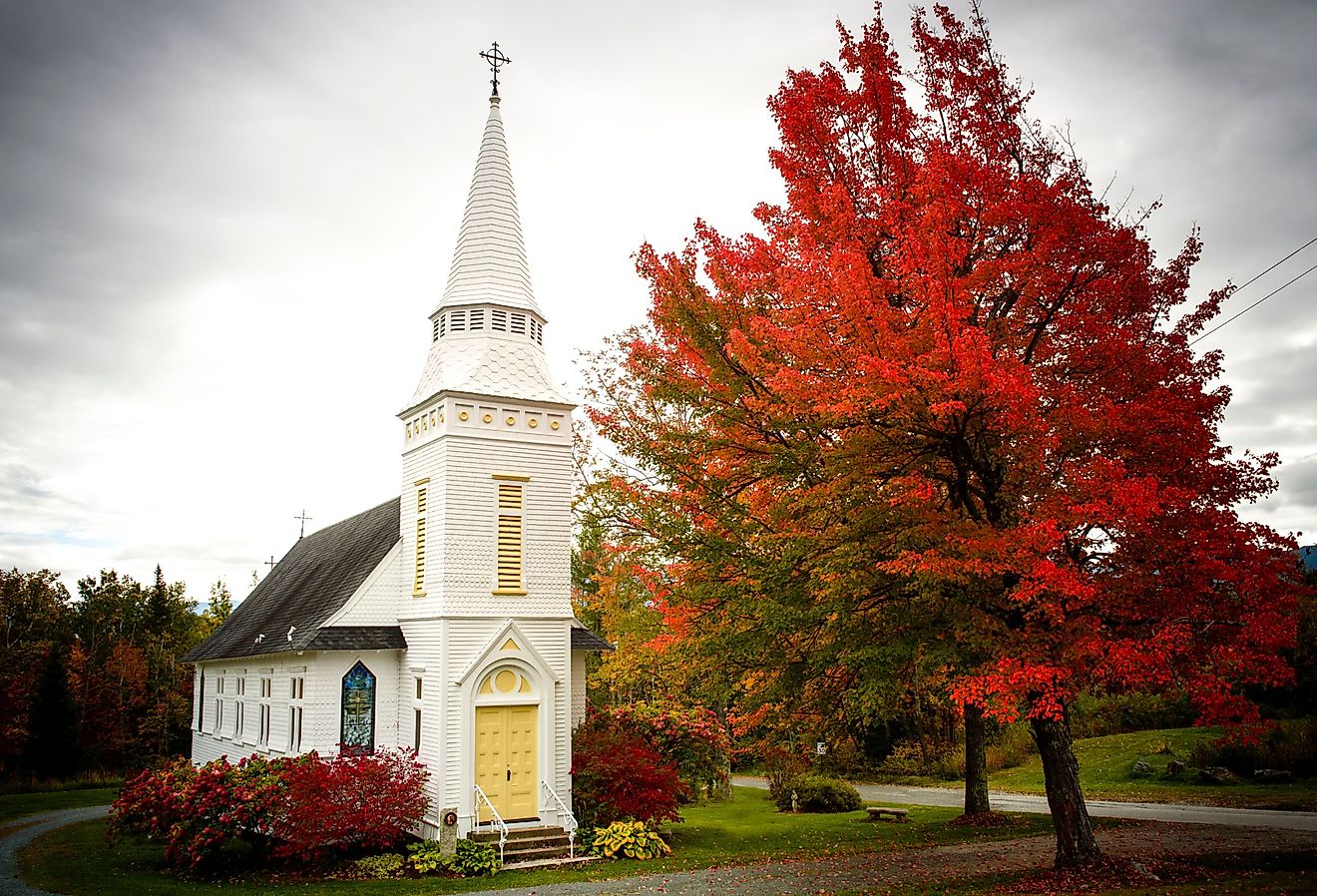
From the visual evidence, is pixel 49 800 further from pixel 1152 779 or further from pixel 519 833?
pixel 1152 779

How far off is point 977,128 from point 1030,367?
378 centimetres

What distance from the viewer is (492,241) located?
21594 millimetres

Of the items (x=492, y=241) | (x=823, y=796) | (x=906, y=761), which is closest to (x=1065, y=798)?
(x=823, y=796)

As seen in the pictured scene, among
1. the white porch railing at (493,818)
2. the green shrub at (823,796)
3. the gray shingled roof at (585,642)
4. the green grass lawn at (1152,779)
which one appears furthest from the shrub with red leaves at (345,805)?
the green grass lawn at (1152,779)

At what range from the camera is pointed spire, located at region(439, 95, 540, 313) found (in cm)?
2127

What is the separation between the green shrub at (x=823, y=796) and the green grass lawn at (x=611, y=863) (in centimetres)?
116

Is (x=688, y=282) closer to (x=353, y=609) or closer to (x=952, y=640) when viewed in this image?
(x=952, y=640)

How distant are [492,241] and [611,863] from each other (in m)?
14.1

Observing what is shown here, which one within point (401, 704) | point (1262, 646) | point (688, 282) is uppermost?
point (688, 282)

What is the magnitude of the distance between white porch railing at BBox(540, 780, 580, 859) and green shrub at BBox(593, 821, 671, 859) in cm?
48

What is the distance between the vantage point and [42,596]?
152 ft

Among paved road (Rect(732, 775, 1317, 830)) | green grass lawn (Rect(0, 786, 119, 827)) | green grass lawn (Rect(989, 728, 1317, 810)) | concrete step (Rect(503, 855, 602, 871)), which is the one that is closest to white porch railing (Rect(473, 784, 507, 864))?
concrete step (Rect(503, 855, 602, 871))

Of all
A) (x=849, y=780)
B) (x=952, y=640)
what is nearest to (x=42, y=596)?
(x=849, y=780)

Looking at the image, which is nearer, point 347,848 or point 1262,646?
point 1262,646
